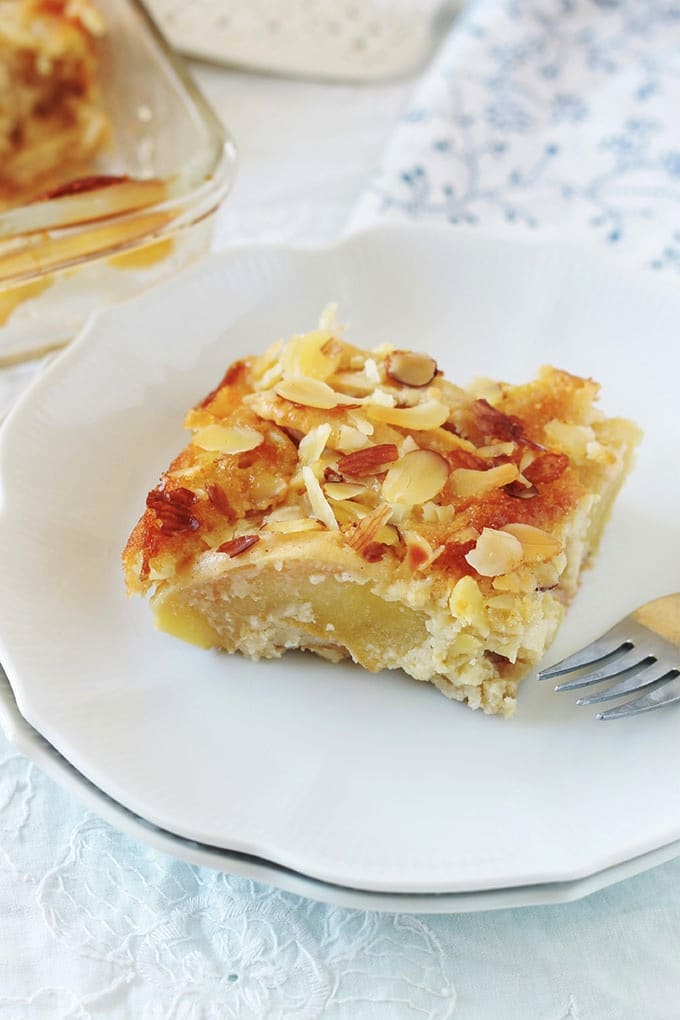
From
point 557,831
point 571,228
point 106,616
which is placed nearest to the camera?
point 557,831

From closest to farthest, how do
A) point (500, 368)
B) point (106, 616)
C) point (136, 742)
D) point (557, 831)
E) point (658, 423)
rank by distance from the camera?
point (557, 831)
point (136, 742)
point (106, 616)
point (658, 423)
point (500, 368)

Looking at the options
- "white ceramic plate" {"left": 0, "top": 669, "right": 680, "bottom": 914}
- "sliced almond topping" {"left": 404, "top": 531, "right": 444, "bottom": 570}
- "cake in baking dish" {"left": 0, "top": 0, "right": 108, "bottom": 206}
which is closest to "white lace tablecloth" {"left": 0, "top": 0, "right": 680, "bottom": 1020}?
"white ceramic plate" {"left": 0, "top": 669, "right": 680, "bottom": 914}

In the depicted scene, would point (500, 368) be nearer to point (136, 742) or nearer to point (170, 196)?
point (170, 196)

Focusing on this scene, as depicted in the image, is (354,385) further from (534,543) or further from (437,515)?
(534,543)

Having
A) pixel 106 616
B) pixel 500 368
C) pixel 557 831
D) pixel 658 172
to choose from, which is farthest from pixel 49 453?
pixel 658 172

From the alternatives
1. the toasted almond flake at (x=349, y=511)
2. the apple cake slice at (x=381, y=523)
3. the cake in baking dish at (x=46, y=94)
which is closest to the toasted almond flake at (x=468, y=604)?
the apple cake slice at (x=381, y=523)

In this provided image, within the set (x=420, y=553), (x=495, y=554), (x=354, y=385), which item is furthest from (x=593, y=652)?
(x=354, y=385)
